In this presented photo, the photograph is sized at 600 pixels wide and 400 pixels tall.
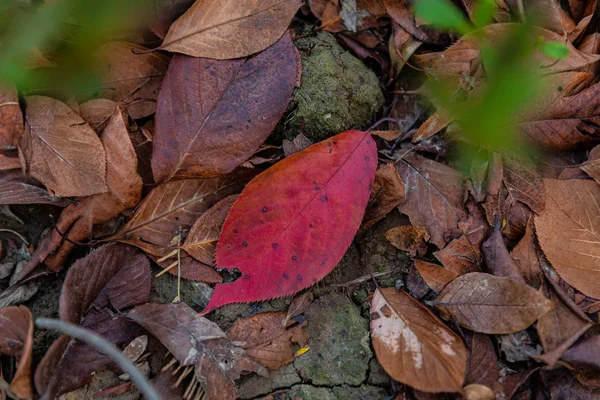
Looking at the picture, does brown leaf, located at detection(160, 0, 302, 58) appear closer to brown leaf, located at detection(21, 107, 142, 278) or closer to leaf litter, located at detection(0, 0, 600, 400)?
leaf litter, located at detection(0, 0, 600, 400)

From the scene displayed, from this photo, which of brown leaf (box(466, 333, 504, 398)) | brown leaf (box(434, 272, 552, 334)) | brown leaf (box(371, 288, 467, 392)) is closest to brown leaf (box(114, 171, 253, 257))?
brown leaf (box(371, 288, 467, 392))

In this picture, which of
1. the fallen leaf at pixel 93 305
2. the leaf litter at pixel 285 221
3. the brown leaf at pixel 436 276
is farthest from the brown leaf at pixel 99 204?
the brown leaf at pixel 436 276

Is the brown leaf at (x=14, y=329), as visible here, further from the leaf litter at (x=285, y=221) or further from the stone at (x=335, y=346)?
the stone at (x=335, y=346)

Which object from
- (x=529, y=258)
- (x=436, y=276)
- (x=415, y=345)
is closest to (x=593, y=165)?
(x=529, y=258)

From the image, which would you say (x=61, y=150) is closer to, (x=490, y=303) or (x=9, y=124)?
(x=9, y=124)

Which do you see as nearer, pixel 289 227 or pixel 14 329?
pixel 14 329

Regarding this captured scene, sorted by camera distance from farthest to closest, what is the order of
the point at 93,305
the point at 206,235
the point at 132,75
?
1. the point at 132,75
2. the point at 206,235
3. the point at 93,305
